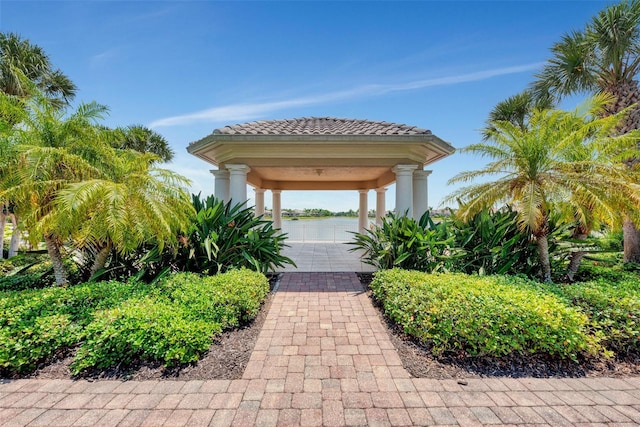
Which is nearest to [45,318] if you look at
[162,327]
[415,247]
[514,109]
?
[162,327]

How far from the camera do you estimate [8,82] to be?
10.3m

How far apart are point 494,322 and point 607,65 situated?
10.7m

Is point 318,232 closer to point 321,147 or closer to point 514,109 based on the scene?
point 321,147

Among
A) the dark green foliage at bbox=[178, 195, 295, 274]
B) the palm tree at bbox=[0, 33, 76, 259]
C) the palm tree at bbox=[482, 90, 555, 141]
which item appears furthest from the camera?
the palm tree at bbox=[482, 90, 555, 141]

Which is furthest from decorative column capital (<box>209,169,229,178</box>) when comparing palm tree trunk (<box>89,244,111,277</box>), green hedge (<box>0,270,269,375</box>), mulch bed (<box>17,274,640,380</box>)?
mulch bed (<box>17,274,640,380</box>)

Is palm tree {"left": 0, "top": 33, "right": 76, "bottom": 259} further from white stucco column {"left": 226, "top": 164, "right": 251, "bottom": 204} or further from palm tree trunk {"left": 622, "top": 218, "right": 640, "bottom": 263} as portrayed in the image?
palm tree trunk {"left": 622, "top": 218, "right": 640, "bottom": 263}

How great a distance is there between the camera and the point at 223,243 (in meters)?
6.39

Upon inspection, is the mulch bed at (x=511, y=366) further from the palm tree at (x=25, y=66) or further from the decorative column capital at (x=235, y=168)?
the palm tree at (x=25, y=66)

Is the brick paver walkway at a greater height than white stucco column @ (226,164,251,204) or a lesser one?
Result: lesser

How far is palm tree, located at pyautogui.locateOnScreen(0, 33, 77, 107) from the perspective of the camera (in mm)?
10383

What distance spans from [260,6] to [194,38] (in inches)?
79.6

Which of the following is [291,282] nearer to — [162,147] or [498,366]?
[498,366]

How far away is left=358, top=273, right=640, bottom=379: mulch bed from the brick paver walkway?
5.0 inches

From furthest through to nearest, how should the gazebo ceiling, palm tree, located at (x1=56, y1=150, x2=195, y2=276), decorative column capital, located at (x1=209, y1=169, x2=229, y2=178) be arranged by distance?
1. decorative column capital, located at (x1=209, y1=169, x2=229, y2=178)
2. the gazebo ceiling
3. palm tree, located at (x1=56, y1=150, x2=195, y2=276)
